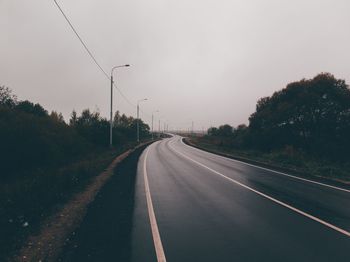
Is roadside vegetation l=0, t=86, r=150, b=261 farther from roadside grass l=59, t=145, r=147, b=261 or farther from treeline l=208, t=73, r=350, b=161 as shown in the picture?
treeline l=208, t=73, r=350, b=161

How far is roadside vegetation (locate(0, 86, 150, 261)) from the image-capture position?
702 cm

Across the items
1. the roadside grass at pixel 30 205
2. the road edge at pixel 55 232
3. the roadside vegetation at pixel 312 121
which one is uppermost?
the roadside vegetation at pixel 312 121

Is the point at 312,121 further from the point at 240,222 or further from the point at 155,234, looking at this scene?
the point at 155,234

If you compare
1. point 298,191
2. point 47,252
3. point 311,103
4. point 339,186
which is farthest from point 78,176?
point 311,103

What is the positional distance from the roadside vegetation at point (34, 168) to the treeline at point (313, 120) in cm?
2597

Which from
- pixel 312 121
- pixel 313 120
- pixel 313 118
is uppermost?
pixel 313 118

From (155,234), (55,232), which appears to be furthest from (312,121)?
(55,232)

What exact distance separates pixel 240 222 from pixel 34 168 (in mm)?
16015

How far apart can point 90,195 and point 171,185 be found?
380 cm

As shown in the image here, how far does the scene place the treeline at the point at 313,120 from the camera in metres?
37.0

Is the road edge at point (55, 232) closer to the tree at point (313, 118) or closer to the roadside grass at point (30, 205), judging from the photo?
the roadside grass at point (30, 205)

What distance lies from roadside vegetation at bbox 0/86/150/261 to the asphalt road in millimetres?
2726

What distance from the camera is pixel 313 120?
38.7 m

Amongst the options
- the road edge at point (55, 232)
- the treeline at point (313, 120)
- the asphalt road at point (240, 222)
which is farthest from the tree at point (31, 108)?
the road edge at point (55, 232)
